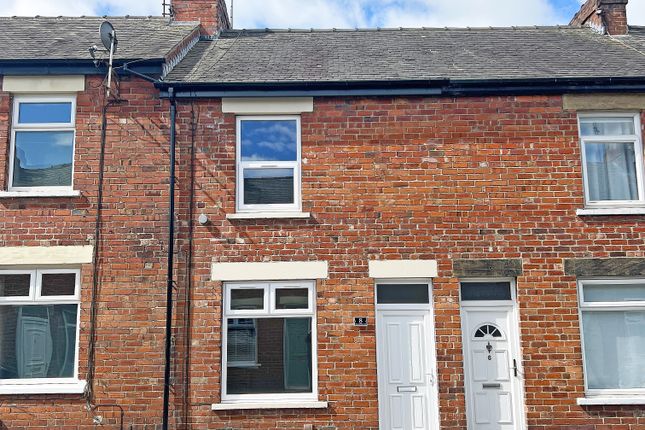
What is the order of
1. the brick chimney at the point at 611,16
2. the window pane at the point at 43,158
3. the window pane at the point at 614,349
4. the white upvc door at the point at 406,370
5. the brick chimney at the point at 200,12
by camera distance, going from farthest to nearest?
the brick chimney at the point at 200,12, the brick chimney at the point at 611,16, the window pane at the point at 43,158, the window pane at the point at 614,349, the white upvc door at the point at 406,370

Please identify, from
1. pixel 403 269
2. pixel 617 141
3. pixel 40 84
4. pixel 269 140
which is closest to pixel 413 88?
pixel 269 140

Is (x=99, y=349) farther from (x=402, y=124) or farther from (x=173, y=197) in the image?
(x=402, y=124)

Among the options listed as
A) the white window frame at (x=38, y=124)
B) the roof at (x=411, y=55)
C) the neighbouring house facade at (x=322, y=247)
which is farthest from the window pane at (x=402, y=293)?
the white window frame at (x=38, y=124)

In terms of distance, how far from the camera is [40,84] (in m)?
9.12

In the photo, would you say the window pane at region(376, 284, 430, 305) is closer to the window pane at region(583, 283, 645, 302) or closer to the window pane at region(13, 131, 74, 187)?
the window pane at region(583, 283, 645, 302)

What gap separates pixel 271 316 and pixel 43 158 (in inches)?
168

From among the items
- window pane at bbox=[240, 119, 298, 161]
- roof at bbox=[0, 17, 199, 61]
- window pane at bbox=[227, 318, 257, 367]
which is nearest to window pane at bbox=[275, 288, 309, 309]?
window pane at bbox=[227, 318, 257, 367]

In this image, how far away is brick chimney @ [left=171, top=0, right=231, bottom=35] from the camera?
12.2 meters

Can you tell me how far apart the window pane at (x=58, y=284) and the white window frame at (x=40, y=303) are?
1.7 inches

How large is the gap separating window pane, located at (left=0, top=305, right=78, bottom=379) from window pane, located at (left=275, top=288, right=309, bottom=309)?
9.67 ft

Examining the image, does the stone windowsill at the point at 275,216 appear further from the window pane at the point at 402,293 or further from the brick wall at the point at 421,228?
the window pane at the point at 402,293

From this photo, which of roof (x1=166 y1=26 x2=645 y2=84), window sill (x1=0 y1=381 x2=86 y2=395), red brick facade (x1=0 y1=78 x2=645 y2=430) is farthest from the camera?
roof (x1=166 y1=26 x2=645 y2=84)

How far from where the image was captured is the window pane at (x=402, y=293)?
29.0 feet

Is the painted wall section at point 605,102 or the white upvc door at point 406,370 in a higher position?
the painted wall section at point 605,102
